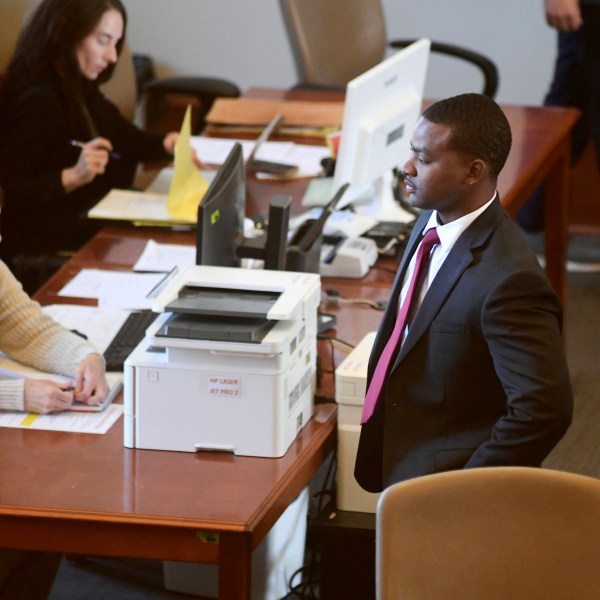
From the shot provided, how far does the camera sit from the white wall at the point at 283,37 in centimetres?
530

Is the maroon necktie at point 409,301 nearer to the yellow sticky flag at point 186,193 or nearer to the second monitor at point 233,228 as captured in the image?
the second monitor at point 233,228

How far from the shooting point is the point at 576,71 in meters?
4.55

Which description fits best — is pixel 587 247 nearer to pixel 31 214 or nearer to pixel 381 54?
pixel 381 54

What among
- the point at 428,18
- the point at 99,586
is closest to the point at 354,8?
the point at 428,18

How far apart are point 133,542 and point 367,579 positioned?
55 centimetres

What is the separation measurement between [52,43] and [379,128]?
3.22ft

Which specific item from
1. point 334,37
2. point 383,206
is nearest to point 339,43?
point 334,37

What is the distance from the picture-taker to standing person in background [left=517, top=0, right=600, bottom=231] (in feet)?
13.7

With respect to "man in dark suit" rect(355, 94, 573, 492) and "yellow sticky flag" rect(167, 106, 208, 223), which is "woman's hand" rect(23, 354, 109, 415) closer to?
"man in dark suit" rect(355, 94, 573, 492)

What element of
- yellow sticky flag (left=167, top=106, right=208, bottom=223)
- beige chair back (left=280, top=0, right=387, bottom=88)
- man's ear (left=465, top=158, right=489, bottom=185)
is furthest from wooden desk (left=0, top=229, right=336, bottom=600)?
beige chair back (left=280, top=0, right=387, bottom=88)

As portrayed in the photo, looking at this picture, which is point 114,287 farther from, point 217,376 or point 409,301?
point 409,301

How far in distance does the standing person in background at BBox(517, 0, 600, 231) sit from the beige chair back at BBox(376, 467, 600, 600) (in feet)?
9.47

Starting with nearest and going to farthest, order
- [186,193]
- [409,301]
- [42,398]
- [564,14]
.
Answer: [409,301] → [42,398] → [186,193] → [564,14]

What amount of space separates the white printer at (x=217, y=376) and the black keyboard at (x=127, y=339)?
0.33 metres
